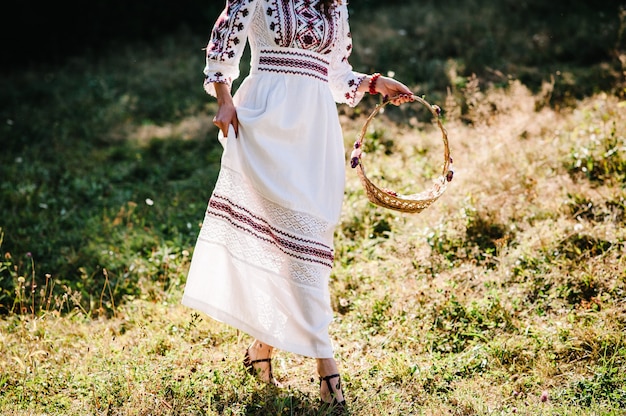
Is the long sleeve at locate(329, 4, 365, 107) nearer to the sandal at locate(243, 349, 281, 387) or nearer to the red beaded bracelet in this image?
the red beaded bracelet

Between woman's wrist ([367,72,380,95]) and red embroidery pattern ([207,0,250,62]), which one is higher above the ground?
red embroidery pattern ([207,0,250,62])

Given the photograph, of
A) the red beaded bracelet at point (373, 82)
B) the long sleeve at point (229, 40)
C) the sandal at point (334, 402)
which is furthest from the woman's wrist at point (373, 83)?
the sandal at point (334, 402)

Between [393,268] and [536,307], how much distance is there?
100 centimetres

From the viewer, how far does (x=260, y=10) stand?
292 cm

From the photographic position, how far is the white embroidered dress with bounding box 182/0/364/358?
9.57 feet

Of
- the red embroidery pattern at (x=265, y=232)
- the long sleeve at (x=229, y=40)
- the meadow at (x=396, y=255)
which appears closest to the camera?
the long sleeve at (x=229, y=40)

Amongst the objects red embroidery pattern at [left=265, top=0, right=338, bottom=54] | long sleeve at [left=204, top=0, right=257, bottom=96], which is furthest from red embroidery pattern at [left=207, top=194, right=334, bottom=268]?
red embroidery pattern at [left=265, top=0, right=338, bottom=54]

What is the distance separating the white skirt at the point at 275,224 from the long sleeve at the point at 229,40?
0.19 m

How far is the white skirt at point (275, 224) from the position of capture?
9.64ft

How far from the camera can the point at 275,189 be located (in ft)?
9.55

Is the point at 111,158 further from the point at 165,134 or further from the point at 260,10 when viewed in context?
the point at 260,10

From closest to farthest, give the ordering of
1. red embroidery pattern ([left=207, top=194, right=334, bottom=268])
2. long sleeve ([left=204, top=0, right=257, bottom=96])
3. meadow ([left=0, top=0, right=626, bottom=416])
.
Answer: long sleeve ([left=204, top=0, right=257, bottom=96])
red embroidery pattern ([left=207, top=194, right=334, bottom=268])
meadow ([left=0, top=0, right=626, bottom=416])

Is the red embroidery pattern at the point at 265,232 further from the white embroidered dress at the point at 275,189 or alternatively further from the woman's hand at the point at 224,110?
the woman's hand at the point at 224,110

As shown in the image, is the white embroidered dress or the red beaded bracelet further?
the red beaded bracelet
